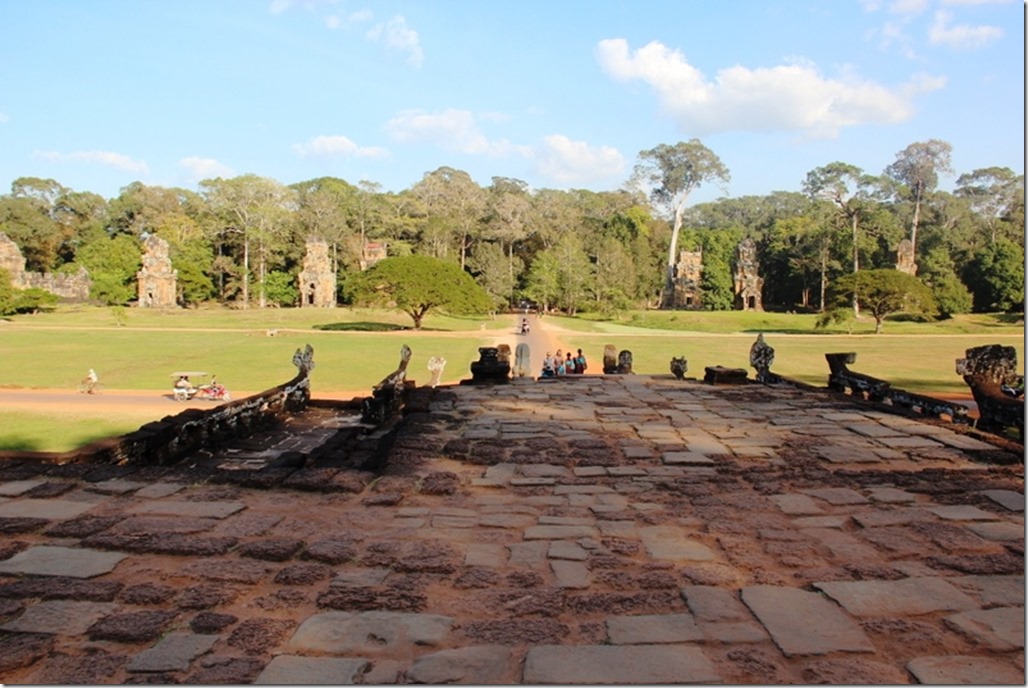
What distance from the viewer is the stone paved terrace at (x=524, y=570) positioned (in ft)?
7.77

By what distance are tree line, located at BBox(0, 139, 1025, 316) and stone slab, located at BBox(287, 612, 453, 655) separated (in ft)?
142

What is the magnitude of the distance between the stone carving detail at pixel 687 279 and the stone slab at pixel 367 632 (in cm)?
5342

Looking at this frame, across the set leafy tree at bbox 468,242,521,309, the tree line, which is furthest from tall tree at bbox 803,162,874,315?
leafy tree at bbox 468,242,521,309

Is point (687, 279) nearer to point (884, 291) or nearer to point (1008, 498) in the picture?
point (884, 291)

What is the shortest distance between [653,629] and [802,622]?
616mm

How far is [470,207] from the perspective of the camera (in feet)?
180

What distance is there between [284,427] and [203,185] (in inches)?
2121

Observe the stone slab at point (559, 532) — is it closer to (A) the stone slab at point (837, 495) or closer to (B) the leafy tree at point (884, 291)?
(A) the stone slab at point (837, 495)

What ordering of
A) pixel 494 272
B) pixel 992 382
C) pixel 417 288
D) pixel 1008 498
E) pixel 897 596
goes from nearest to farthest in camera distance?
pixel 897 596 < pixel 1008 498 < pixel 992 382 < pixel 417 288 < pixel 494 272

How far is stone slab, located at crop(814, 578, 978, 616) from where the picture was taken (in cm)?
281

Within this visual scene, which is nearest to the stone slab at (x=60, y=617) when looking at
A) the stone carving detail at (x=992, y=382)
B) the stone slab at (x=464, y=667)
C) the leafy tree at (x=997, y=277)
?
the stone slab at (x=464, y=667)

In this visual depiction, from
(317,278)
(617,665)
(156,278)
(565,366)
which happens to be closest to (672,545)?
(617,665)

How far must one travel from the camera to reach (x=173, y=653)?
2365 millimetres

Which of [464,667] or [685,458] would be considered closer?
[464,667]
